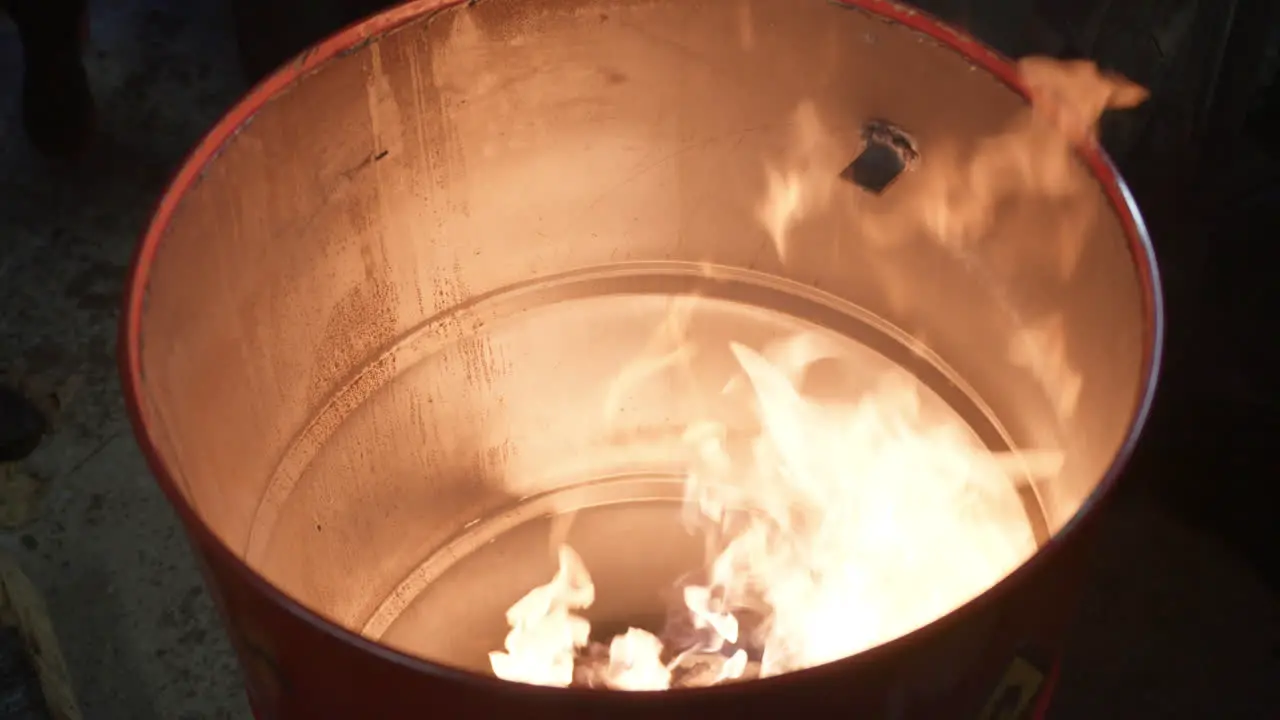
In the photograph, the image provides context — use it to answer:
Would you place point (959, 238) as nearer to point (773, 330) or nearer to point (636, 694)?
point (773, 330)

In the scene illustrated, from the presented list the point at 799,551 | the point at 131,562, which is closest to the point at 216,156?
the point at 799,551

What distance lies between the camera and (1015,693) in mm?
715

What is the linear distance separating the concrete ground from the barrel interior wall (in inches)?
14.2

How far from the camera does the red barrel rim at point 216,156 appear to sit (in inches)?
22.2

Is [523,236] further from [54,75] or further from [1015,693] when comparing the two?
[54,75]

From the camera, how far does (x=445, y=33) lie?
2.98 ft

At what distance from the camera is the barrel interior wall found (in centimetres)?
82

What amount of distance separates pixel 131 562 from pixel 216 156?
2.62 feet

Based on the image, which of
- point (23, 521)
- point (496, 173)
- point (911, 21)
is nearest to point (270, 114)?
point (496, 173)

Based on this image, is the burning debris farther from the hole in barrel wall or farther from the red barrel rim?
the red barrel rim

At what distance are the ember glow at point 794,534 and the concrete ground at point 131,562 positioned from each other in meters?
0.36

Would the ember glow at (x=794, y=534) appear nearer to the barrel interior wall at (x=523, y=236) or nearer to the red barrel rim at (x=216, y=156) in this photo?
the barrel interior wall at (x=523, y=236)

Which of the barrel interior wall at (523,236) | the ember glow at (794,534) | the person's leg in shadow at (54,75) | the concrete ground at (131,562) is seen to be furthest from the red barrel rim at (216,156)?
the person's leg in shadow at (54,75)

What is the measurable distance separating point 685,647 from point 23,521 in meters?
0.77
